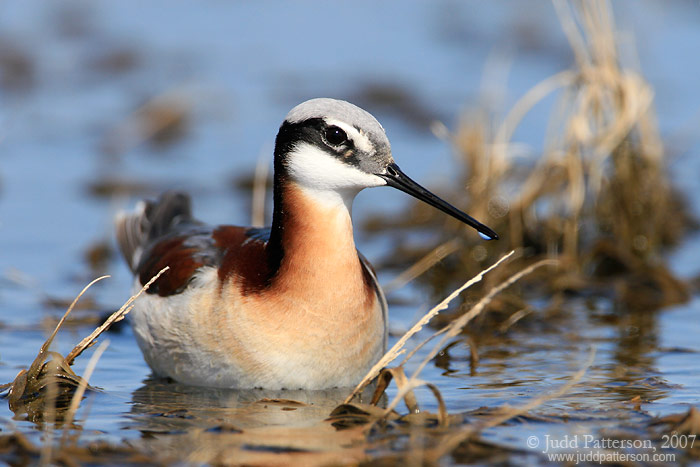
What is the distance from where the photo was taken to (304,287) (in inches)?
227

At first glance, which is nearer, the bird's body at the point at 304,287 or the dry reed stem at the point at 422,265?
the bird's body at the point at 304,287

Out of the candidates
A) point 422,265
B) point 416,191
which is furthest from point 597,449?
point 422,265

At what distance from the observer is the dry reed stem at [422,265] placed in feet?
25.6

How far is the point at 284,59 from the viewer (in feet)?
48.9

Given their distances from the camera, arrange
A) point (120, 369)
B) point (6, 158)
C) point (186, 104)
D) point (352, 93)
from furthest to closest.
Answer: point (352, 93) < point (186, 104) < point (6, 158) < point (120, 369)

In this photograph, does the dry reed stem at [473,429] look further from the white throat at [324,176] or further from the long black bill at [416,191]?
the white throat at [324,176]

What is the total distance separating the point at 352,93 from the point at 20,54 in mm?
4370

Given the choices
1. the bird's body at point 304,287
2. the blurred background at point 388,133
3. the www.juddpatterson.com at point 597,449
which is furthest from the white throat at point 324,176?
the www.juddpatterson.com at point 597,449

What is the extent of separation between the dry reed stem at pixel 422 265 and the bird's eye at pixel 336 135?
2099mm

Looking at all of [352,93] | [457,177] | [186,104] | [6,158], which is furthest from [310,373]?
[352,93]

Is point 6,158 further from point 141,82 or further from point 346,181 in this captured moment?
point 346,181

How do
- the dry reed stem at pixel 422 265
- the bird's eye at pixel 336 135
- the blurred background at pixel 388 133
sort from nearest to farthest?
the bird's eye at pixel 336 135 < the blurred background at pixel 388 133 < the dry reed stem at pixel 422 265

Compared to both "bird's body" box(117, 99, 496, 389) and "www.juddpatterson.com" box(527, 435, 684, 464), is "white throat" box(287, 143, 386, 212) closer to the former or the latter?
"bird's body" box(117, 99, 496, 389)

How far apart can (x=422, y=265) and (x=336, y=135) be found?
2546mm
